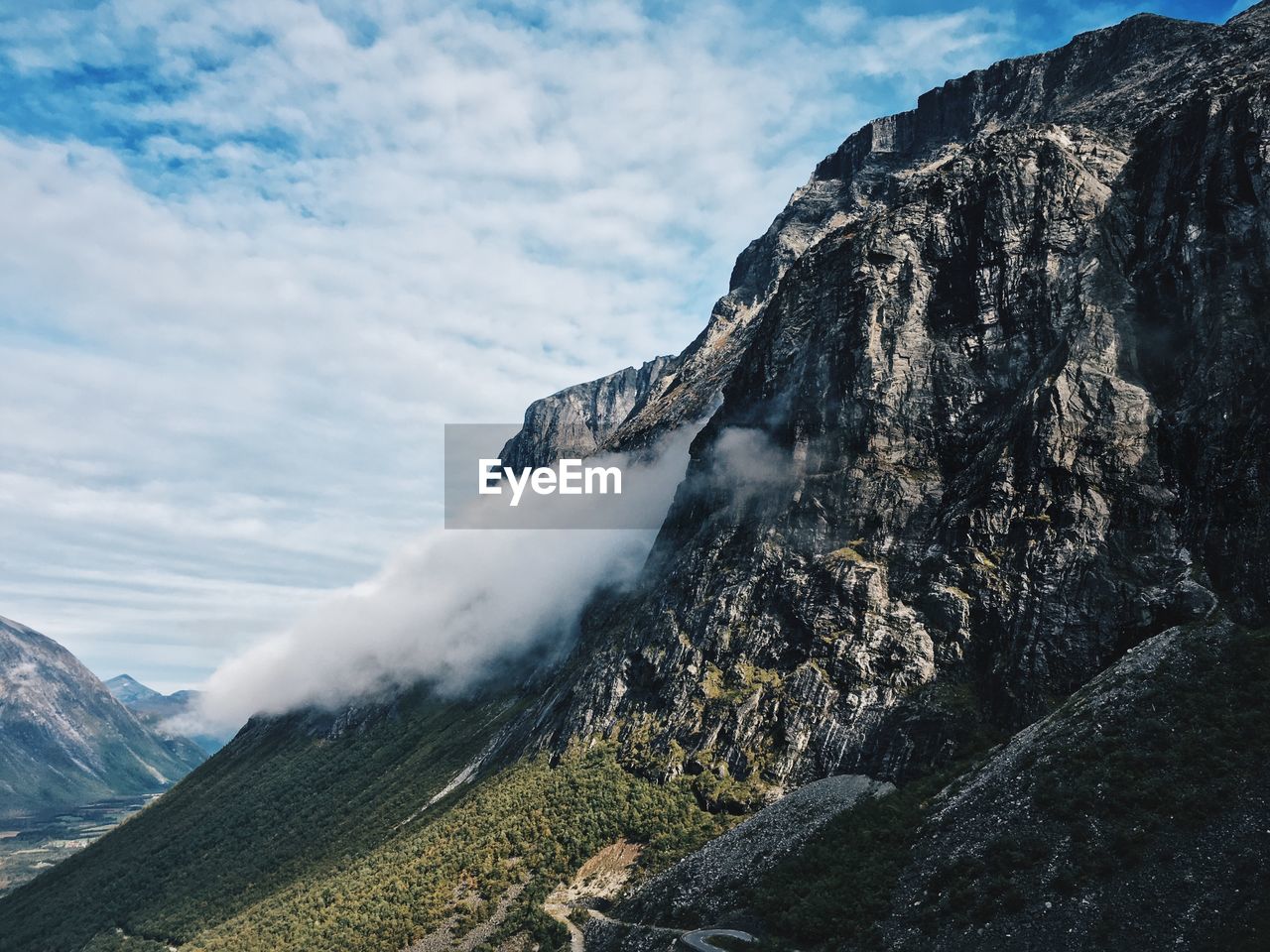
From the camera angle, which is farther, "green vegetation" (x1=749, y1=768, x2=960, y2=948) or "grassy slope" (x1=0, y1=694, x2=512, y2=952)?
"grassy slope" (x1=0, y1=694, x2=512, y2=952)

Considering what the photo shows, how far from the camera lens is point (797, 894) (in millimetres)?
64688

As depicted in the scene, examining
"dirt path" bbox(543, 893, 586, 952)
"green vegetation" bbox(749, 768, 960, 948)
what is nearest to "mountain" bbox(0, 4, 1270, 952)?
"green vegetation" bbox(749, 768, 960, 948)

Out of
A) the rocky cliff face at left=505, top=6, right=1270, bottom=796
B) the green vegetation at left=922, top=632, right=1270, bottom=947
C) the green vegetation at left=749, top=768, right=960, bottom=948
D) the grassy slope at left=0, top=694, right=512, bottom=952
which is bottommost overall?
the grassy slope at left=0, top=694, right=512, bottom=952

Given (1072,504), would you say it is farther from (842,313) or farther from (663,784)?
(663,784)

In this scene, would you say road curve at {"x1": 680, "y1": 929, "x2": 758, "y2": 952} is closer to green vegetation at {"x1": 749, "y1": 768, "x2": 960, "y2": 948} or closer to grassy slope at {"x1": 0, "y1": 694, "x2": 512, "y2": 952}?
green vegetation at {"x1": 749, "y1": 768, "x2": 960, "y2": 948}

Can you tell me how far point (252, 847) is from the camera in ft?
557

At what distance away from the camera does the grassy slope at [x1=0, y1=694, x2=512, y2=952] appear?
144375 mm

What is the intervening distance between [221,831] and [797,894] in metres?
173

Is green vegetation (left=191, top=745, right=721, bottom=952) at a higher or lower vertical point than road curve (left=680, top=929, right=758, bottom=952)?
lower

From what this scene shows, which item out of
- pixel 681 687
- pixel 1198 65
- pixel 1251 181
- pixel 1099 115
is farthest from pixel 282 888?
pixel 1198 65

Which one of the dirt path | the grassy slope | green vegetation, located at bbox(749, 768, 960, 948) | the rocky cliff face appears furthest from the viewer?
the grassy slope

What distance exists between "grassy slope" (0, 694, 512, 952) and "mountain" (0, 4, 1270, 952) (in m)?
2.82

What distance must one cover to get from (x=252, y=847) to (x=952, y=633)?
15600cm

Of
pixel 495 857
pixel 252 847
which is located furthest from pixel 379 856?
pixel 252 847
